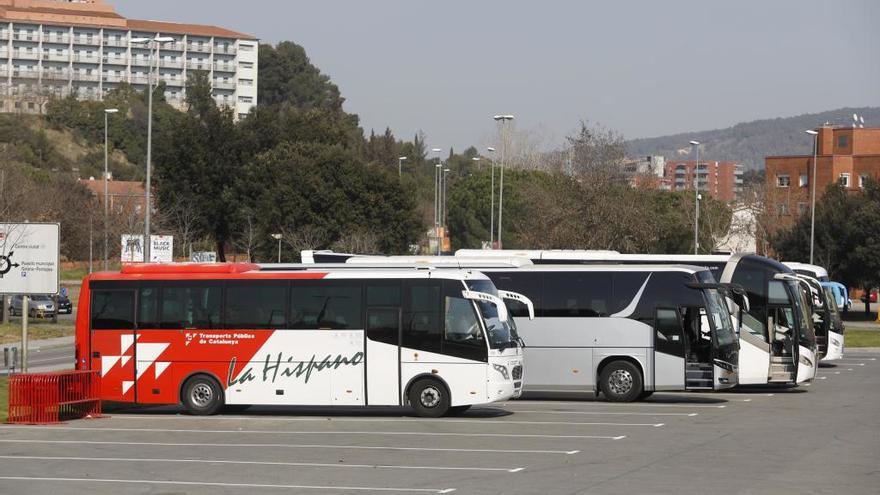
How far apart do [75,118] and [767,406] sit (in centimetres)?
11680

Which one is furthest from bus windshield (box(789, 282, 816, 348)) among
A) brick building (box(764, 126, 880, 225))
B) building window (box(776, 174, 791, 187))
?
building window (box(776, 174, 791, 187))

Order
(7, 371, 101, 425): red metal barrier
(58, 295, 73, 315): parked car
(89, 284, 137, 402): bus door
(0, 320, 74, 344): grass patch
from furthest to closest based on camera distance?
(58, 295, 73, 315): parked car
(0, 320, 74, 344): grass patch
(89, 284, 137, 402): bus door
(7, 371, 101, 425): red metal barrier

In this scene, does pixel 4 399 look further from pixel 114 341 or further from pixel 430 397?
pixel 430 397

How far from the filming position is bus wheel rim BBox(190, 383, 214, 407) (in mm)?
24344

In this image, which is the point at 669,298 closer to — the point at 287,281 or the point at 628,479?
the point at 287,281

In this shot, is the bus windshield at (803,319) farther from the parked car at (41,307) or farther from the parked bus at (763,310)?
the parked car at (41,307)

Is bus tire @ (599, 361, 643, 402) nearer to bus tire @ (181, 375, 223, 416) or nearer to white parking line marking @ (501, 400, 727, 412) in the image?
white parking line marking @ (501, 400, 727, 412)

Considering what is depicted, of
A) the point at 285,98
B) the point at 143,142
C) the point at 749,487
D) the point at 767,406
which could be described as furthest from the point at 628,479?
the point at 285,98

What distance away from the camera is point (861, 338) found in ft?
180

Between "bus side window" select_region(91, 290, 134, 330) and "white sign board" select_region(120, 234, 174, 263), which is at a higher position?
"white sign board" select_region(120, 234, 174, 263)

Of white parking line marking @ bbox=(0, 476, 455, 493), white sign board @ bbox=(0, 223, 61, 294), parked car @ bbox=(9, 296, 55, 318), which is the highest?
white sign board @ bbox=(0, 223, 61, 294)

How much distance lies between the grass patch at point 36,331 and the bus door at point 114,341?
2319 cm

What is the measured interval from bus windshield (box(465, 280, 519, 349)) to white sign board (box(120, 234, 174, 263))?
977 inches

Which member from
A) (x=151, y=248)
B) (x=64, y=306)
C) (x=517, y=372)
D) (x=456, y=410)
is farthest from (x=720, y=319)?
(x=64, y=306)
